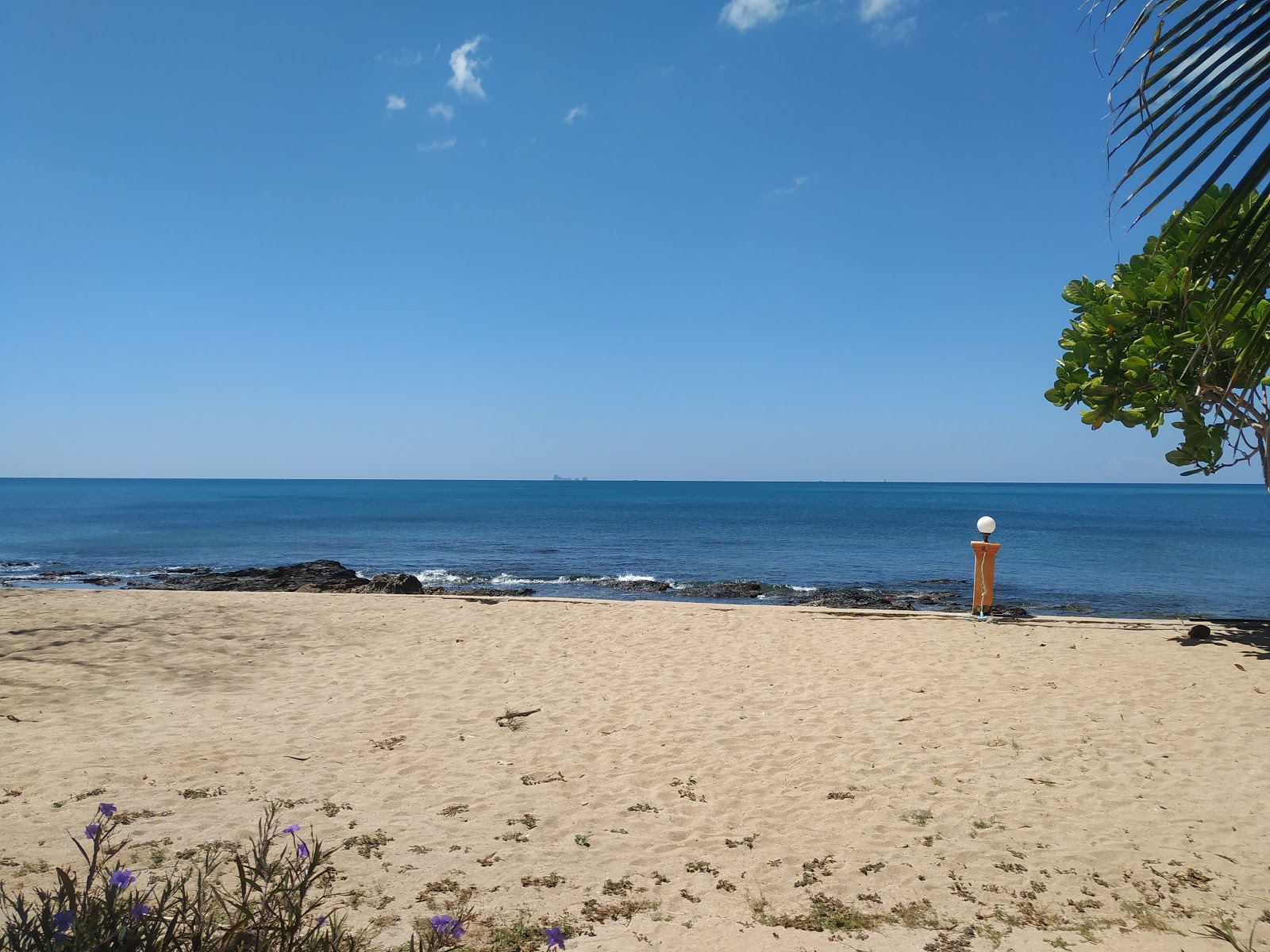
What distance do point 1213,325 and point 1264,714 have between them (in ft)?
21.6

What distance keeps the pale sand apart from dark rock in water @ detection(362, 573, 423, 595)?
6.91 metres

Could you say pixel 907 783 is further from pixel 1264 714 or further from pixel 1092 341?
pixel 1092 341

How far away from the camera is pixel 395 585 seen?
1669 cm

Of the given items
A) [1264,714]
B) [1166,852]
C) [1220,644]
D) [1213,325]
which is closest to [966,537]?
[1220,644]

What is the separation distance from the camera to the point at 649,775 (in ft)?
17.0

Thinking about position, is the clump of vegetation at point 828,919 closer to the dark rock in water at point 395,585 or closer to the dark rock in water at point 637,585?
the dark rock in water at point 395,585

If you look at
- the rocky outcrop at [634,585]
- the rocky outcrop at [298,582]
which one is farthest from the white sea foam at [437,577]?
the rocky outcrop at [634,585]

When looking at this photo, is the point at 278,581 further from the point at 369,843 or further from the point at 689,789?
the point at 689,789

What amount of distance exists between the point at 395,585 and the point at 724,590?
8687 mm

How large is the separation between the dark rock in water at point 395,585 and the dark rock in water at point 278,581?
71 centimetres

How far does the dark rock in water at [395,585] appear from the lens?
16656 mm

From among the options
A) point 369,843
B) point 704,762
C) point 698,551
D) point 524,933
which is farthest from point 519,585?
point 524,933

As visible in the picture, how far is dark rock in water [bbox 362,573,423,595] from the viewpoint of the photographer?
16.7m

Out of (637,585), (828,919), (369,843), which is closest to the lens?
(828,919)
